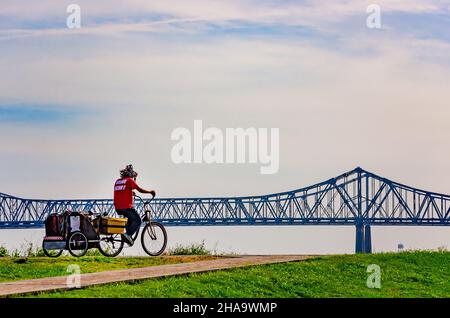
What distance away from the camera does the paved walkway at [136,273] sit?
1673 centimetres

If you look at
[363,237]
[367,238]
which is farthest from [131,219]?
[367,238]

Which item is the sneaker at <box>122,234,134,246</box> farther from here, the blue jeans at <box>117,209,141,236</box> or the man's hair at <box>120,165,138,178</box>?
the man's hair at <box>120,165,138,178</box>

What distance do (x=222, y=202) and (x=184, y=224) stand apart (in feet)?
30.1

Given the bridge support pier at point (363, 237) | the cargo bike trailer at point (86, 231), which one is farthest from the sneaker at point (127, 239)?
the bridge support pier at point (363, 237)

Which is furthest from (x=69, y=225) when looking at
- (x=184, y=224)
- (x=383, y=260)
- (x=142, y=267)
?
(x=184, y=224)

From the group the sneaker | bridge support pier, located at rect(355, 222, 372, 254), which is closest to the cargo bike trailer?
the sneaker

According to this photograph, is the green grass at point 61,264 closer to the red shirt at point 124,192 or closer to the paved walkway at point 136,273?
the paved walkway at point 136,273

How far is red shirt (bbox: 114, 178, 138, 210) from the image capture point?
69.5 feet

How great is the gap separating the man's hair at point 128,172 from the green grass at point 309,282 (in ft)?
10.4

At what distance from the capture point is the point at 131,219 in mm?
21531

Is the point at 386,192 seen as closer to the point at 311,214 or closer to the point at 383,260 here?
the point at 311,214
